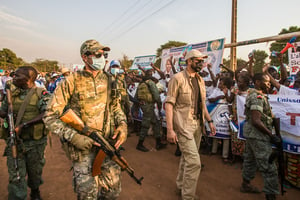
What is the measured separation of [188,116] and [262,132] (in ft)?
3.36

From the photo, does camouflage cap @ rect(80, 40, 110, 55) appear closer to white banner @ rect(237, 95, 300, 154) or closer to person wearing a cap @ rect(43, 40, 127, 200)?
person wearing a cap @ rect(43, 40, 127, 200)

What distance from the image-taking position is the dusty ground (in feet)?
10.4

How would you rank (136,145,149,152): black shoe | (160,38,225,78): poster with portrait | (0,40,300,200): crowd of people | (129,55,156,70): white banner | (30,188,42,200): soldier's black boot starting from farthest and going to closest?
(129,55,156,70): white banner → (160,38,225,78): poster with portrait → (136,145,149,152): black shoe → (30,188,42,200): soldier's black boot → (0,40,300,200): crowd of people

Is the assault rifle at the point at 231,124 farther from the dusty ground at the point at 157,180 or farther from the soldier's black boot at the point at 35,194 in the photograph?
the soldier's black boot at the point at 35,194

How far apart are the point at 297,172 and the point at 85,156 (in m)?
3.32

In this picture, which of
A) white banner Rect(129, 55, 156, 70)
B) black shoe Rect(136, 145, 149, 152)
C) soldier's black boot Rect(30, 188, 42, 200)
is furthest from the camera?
white banner Rect(129, 55, 156, 70)

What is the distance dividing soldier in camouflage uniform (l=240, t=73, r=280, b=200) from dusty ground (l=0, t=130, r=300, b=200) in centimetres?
53

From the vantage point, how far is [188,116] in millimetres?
2832

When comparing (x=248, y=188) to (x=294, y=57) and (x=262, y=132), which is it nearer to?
(x=262, y=132)

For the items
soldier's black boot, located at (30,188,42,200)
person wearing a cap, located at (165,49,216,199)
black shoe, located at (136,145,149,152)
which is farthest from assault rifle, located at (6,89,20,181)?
black shoe, located at (136,145,149,152)

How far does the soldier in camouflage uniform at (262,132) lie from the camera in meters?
2.73

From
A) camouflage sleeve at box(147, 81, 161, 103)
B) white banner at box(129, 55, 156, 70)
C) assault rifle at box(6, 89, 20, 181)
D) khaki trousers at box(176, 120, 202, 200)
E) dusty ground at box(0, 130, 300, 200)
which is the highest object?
white banner at box(129, 55, 156, 70)

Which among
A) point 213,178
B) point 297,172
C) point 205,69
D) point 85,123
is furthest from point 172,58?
point 85,123

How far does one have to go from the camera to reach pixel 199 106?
3.03 m
